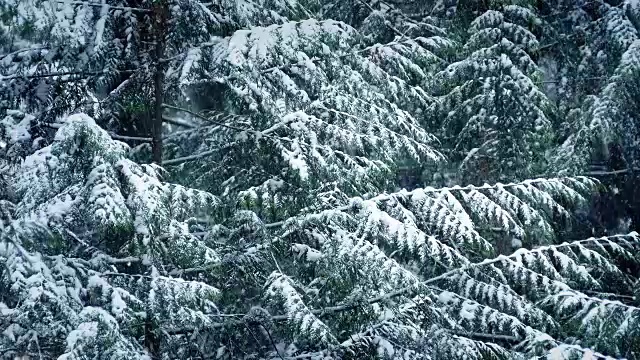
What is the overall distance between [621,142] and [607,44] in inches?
48.8

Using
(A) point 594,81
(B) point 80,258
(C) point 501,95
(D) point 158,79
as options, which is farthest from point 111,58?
(A) point 594,81

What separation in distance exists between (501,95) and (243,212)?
433 centimetres

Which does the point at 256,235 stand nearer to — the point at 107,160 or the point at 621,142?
the point at 107,160

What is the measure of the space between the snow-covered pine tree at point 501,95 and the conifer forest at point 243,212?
5.31ft

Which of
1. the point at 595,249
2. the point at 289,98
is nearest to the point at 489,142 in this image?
the point at 595,249

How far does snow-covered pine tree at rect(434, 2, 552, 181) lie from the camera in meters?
8.16

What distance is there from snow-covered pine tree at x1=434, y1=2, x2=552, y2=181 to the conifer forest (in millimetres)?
1618

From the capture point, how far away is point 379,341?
504 centimetres

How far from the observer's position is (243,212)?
511 centimetres

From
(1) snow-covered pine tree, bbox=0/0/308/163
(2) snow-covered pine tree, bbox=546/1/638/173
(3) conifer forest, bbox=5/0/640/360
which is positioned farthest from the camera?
(2) snow-covered pine tree, bbox=546/1/638/173

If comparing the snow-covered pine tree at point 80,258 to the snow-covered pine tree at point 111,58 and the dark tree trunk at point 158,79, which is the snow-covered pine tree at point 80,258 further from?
the dark tree trunk at point 158,79

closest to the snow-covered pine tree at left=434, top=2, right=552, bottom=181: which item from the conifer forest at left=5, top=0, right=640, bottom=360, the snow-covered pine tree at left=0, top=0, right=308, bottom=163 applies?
the conifer forest at left=5, top=0, right=640, bottom=360

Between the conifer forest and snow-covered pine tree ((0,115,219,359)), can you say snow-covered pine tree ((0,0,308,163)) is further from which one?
snow-covered pine tree ((0,115,219,359))

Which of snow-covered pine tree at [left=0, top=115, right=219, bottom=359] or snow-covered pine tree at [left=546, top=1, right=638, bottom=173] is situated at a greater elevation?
snow-covered pine tree at [left=546, top=1, right=638, bottom=173]
